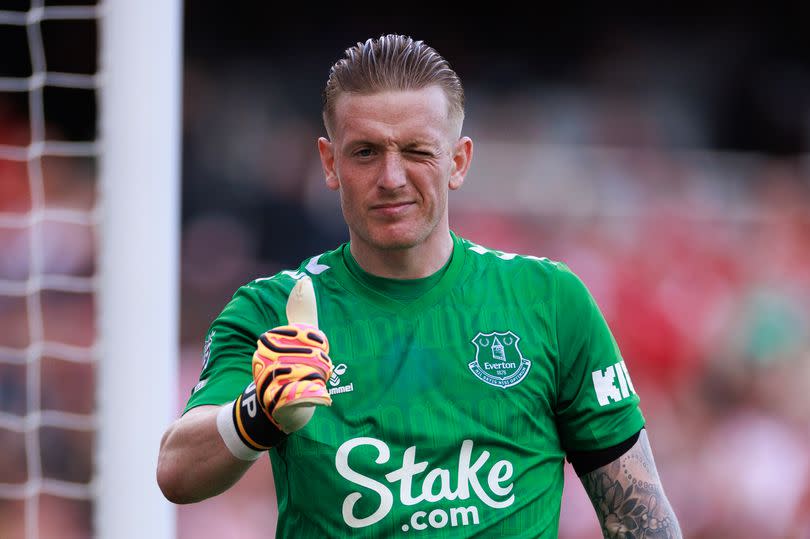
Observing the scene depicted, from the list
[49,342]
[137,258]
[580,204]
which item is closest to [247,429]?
[137,258]

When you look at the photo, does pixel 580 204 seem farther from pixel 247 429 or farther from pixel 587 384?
pixel 247 429

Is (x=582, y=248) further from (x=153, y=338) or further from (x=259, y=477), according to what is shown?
(x=153, y=338)

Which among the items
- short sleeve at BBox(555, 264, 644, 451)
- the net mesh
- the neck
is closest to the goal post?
the neck

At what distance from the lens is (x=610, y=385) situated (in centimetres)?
251

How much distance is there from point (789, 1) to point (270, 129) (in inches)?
177

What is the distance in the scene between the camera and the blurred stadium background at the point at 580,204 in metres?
6.91

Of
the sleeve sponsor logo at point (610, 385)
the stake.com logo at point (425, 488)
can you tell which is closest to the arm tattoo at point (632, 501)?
the sleeve sponsor logo at point (610, 385)

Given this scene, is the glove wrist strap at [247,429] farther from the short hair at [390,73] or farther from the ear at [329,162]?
the short hair at [390,73]

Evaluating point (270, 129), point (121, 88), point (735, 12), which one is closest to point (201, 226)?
point (270, 129)

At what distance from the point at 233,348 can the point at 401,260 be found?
0.43m

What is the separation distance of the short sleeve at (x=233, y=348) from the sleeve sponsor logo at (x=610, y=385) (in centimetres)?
73

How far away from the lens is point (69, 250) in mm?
6812

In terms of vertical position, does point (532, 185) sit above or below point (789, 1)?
below

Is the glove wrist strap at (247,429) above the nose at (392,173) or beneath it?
beneath
